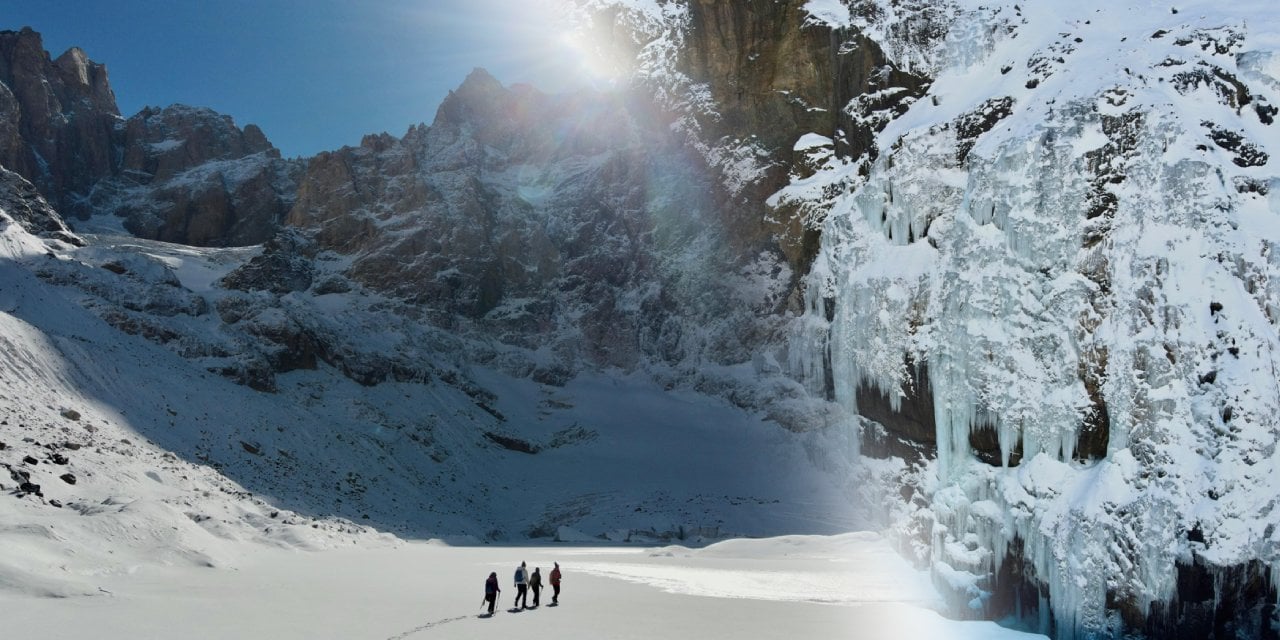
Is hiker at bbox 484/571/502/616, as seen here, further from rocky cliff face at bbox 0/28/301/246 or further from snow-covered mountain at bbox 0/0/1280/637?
rocky cliff face at bbox 0/28/301/246

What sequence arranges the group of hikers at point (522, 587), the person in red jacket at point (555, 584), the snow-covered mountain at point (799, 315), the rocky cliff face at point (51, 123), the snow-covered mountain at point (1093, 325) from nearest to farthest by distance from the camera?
the snow-covered mountain at point (1093, 325) < the snow-covered mountain at point (799, 315) < the group of hikers at point (522, 587) < the person in red jacket at point (555, 584) < the rocky cliff face at point (51, 123)

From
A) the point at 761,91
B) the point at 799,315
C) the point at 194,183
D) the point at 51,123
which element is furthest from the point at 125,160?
the point at 799,315

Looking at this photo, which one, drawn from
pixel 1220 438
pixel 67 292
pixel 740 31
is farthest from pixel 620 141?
pixel 1220 438

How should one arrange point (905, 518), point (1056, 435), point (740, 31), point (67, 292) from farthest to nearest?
point (740, 31) < point (67, 292) < point (905, 518) < point (1056, 435)

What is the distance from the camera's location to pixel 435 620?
19.4 meters

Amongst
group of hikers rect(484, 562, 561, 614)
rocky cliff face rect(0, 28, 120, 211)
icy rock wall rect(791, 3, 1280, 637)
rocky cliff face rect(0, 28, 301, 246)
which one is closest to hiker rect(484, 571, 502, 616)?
group of hikers rect(484, 562, 561, 614)

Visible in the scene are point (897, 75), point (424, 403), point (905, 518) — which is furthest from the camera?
point (424, 403)

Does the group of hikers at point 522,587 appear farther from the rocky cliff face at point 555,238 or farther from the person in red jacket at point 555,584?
the rocky cliff face at point 555,238

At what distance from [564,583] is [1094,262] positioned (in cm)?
1803

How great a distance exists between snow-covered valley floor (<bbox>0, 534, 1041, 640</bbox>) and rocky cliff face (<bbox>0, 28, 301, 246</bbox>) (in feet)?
411

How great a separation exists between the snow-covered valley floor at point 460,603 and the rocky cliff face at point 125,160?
125 meters

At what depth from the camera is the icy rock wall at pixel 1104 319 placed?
19844 millimetres

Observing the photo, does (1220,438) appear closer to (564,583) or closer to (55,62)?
(564,583)

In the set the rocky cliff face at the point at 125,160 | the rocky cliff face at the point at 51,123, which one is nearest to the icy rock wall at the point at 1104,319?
the rocky cliff face at the point at 125,160
